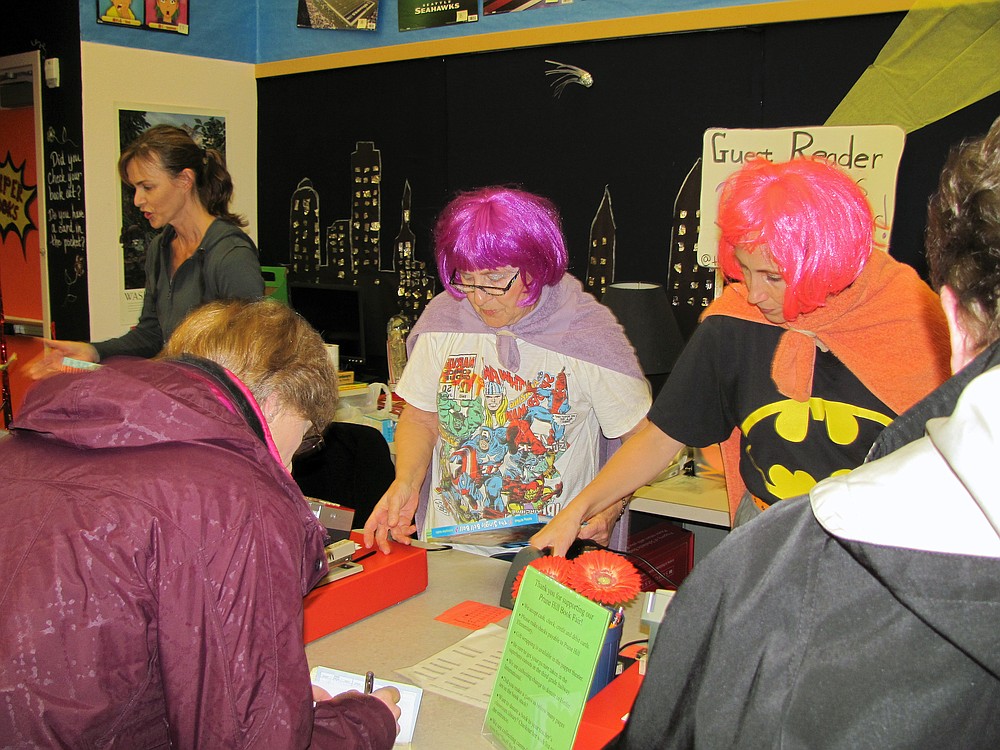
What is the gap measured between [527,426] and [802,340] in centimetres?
73

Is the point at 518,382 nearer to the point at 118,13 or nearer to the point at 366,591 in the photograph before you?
the point at 366,591

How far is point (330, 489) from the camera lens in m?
2.75

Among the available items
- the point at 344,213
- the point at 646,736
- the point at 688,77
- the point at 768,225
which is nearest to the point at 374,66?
the point at 344,213

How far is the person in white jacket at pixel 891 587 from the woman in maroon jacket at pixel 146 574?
503 millimetres

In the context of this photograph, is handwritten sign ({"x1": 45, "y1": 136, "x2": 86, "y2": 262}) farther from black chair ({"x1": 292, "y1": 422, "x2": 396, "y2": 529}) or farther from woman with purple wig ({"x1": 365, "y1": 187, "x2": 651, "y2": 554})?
woman with purple wig ({"x1": 365, "y1": 187, "x2": 651, "y2": 554})

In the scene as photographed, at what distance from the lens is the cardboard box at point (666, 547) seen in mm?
3348

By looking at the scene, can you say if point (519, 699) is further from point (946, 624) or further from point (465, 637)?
point (946, 624)

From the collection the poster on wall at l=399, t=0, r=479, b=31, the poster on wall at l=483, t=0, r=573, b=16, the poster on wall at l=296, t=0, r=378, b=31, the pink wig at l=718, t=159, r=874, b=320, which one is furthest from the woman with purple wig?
the poster on wall at l=296, t=0, r=378, b=31

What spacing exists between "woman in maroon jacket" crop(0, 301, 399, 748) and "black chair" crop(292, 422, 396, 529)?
1.62 m

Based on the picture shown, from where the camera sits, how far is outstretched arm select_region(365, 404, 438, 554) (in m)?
1.98

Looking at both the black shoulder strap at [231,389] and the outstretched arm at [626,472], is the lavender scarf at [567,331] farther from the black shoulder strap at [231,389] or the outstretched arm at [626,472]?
the black shoulder strap at [231,389]

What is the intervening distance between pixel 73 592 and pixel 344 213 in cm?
380

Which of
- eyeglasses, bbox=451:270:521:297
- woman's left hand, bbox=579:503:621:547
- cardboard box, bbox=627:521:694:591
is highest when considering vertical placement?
eyeglasses, bbox=451:270:521:297

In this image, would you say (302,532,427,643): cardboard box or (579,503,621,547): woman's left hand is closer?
(302,532,427,643): cardboard box
